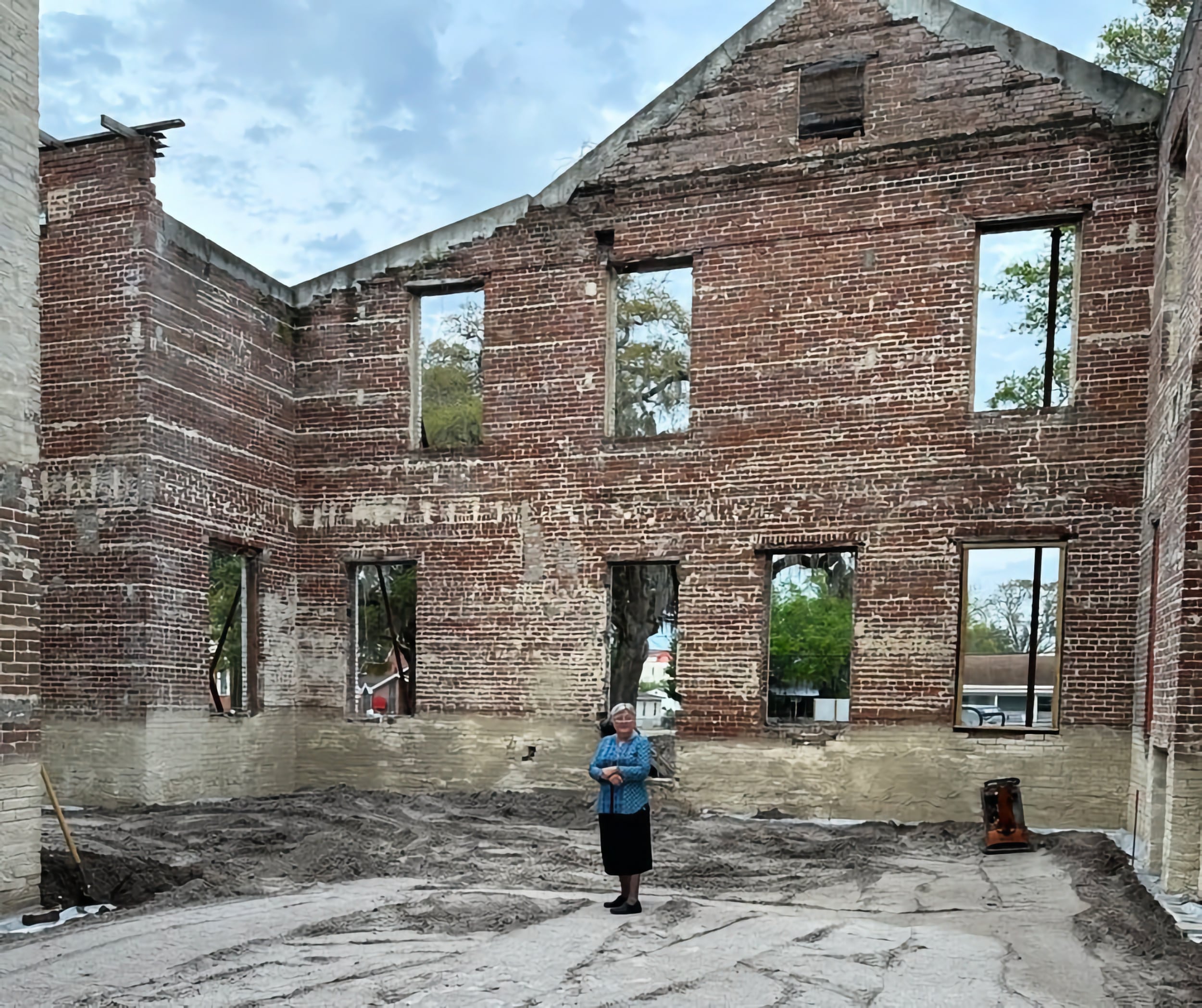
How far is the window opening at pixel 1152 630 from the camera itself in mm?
9773

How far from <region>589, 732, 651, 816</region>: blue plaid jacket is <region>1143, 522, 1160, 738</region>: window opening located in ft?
16.8

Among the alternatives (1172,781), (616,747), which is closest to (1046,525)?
(1172,781)

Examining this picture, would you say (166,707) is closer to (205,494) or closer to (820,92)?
(205,494)

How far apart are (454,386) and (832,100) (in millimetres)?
17269

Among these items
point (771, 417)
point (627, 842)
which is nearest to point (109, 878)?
point (627, 842)

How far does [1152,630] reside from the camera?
404 inches

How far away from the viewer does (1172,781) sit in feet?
26.3

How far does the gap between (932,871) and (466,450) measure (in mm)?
7714

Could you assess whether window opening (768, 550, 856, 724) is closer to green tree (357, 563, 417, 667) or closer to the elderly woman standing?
green tree (357, 563, 417, 667)

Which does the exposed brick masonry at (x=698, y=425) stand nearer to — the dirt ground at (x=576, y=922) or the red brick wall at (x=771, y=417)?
the red brick wall at (x=771, y=417)

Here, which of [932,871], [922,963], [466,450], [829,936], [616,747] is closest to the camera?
[922,963]

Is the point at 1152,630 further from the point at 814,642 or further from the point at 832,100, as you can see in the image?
the point at 814,642

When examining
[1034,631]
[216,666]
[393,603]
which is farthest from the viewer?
[393,603]

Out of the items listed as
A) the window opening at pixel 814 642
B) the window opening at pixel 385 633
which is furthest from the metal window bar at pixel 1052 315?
the window opening at pixel 814 642
